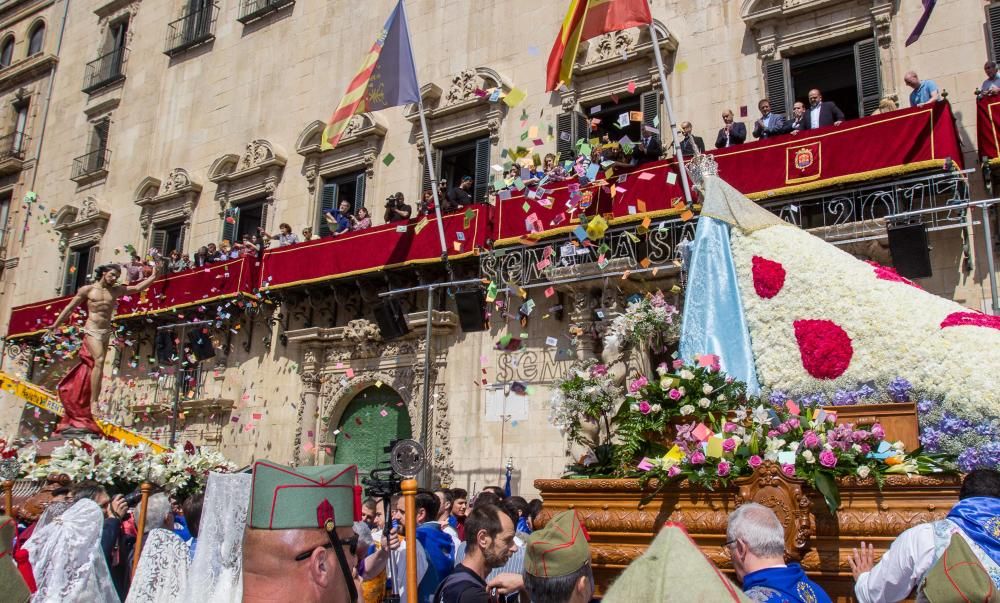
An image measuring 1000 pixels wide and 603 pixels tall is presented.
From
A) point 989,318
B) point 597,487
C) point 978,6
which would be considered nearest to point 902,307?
point 989,318

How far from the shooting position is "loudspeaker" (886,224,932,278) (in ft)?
30.0

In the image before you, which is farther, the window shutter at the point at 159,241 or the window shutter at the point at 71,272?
the window shutter at the point at 71,272

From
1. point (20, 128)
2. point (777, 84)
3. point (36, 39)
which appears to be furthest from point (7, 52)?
point (777, 84)

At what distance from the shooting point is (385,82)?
13305mm

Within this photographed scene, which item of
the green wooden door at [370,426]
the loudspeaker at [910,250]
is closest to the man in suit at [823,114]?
the loudspeaker at [910,250]

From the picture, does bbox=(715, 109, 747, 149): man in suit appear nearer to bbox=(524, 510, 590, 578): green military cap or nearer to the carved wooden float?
the carved wooden float

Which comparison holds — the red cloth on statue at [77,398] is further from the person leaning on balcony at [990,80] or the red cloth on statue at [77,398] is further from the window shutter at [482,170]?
the person leaning on balcony at [990,80]

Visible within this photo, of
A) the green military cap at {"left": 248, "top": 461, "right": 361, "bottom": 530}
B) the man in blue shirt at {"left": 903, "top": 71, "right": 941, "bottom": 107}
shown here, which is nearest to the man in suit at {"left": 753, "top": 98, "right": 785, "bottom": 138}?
the man in blue shirt at {"left": 903, "top": 71, "right": 941, "bottom": 107}

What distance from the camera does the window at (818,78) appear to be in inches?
450

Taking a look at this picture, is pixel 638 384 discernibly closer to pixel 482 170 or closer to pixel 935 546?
pixel 935 546

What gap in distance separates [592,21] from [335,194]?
7210 mm

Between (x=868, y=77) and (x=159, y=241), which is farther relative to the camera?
(x=159, y=241)

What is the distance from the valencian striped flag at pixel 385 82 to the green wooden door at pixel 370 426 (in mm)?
4537

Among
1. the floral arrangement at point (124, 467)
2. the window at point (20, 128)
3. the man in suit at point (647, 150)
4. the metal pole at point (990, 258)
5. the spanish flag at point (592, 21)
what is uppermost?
the window at point (20, 128)
